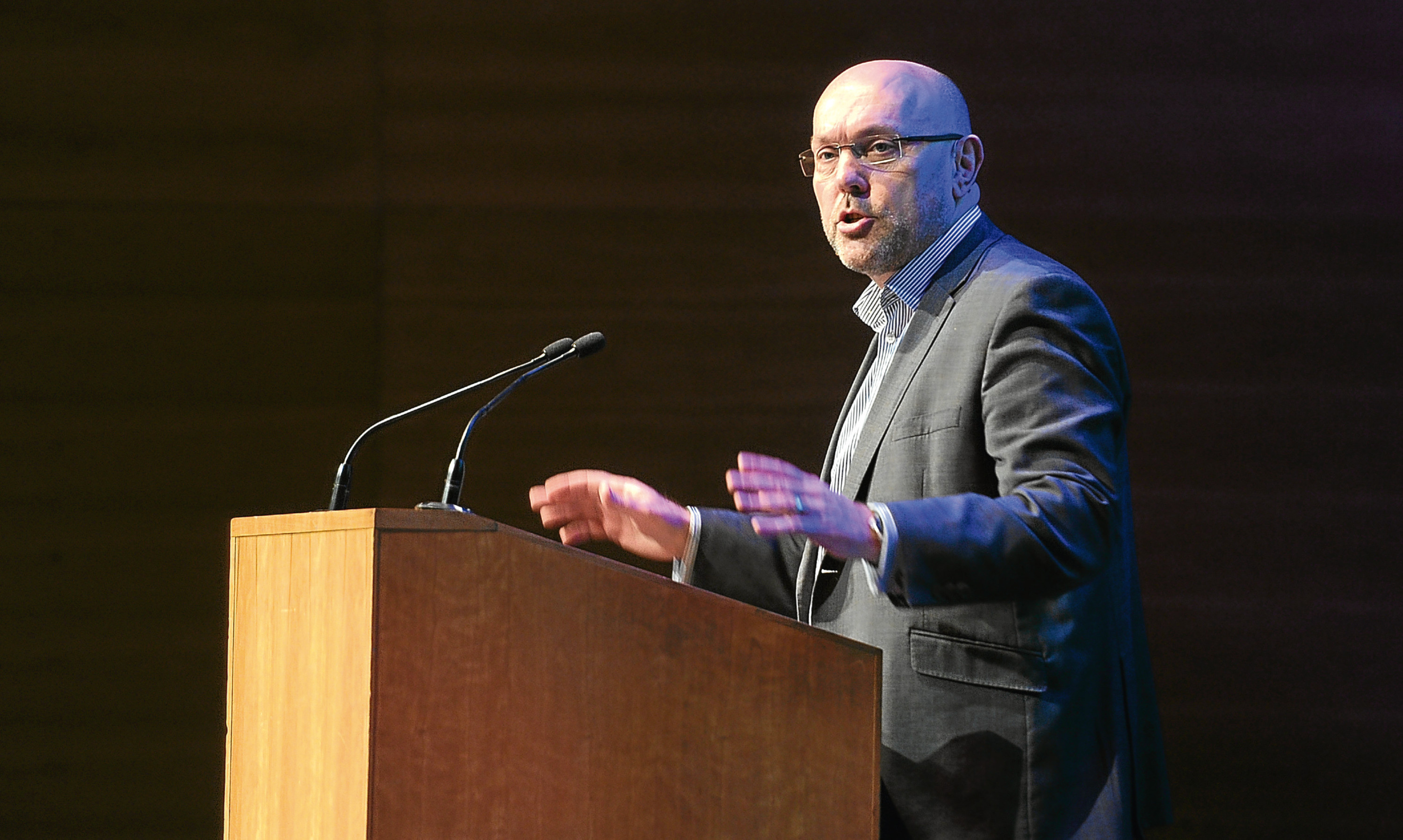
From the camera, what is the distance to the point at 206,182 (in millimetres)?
3123

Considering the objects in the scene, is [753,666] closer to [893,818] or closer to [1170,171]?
[893,818]

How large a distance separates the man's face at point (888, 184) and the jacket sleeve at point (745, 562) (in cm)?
39

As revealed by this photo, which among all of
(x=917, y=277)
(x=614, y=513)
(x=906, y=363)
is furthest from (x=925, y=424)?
(x=614, y=513)

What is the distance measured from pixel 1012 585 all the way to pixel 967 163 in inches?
30.7

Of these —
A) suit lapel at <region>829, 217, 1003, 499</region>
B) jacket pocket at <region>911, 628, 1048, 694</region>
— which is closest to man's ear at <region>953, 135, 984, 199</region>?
A: suit lapel at <region>829, 217, 1003, 499</region>

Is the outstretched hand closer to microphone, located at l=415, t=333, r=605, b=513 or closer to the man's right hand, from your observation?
the man's right hand

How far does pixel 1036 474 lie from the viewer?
1429mm

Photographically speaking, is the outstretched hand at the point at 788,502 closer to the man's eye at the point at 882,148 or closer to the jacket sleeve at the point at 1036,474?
the jacket sleeve at the point at 1036,474

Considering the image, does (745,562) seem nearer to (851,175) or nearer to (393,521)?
(851,175)

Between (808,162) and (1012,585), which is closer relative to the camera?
(1012,585)

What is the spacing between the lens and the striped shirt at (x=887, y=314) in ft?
5.84

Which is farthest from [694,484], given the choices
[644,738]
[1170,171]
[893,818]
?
[644,738]

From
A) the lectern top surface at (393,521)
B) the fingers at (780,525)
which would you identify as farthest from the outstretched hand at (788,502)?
the lectern top surface at (393,521)

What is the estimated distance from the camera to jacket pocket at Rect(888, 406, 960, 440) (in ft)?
5.14
